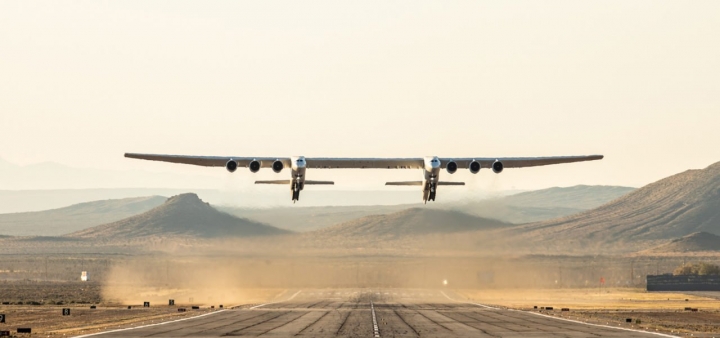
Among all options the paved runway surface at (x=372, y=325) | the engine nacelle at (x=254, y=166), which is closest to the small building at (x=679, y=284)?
the paved runway surface at (x=372, y=325)

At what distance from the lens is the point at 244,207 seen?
173m

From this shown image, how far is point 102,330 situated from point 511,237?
5107 inches

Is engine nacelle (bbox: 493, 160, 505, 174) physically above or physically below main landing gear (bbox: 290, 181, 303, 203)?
above

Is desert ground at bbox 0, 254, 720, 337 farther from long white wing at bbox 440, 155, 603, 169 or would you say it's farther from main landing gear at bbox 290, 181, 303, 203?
long white wing at bbox 440, 155, 603, 169

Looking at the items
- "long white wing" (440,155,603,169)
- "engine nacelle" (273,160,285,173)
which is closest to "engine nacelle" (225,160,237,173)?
"engine nacelle" (273,160,285,173)

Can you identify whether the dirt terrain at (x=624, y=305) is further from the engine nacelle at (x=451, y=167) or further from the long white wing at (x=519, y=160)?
the engine nacelle at (x=451, y=167)

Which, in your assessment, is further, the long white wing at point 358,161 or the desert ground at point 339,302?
the long white wing at point 358,161

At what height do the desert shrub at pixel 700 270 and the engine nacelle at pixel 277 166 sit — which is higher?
the engine nacelle at pixel 277 166

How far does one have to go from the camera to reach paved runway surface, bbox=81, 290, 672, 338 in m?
64.4

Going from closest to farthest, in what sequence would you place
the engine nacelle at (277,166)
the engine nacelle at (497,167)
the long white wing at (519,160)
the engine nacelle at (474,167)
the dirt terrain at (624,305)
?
the engine nacelle at (277,166), the engine nacelle at (497,167), the engine nacelle at (474,167), the long white wing at (519,160), the dirt terrain at (624,305)

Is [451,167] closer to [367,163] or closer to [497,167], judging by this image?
[497,167]

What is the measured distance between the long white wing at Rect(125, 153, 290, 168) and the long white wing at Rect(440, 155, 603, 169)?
1286 cm

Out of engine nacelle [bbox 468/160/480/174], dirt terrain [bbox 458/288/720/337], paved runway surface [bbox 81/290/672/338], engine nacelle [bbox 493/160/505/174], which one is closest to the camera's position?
paved runway surface [bbox 81/290/672/338]

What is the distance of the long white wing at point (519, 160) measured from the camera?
251 ft
